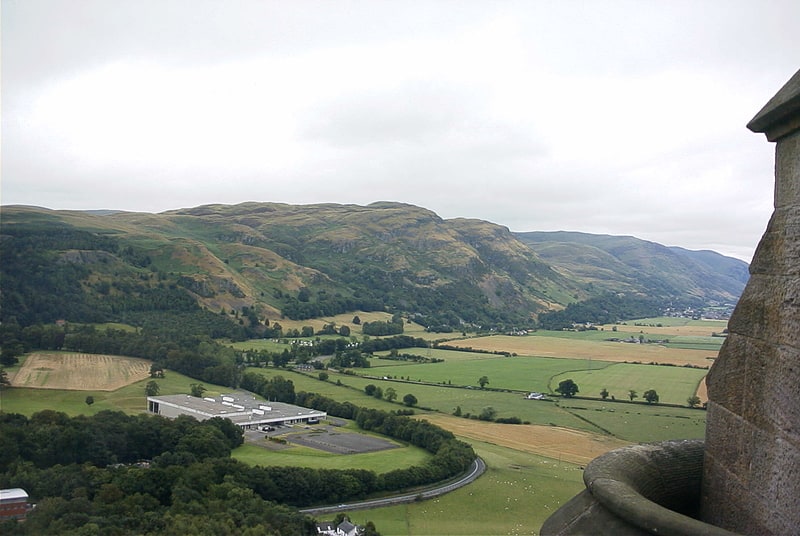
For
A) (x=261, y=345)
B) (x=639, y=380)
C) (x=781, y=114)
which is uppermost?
Result: (x=781, y=114)

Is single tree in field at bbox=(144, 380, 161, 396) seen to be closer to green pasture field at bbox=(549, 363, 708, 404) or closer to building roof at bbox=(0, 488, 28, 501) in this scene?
building roof at bbox=(0, 488, 28, 501)

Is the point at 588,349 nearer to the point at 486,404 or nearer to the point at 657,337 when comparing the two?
the point at 657,337

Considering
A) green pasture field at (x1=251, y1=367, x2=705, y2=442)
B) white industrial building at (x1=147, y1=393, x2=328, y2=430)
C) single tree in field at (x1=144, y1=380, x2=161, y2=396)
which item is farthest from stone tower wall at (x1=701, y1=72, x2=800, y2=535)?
single tree in field at (x1=144, y1=380, x2=161, y2=396)

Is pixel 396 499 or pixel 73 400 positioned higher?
pixel 73 400

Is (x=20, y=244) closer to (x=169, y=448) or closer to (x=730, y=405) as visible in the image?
(x=169, y=448)

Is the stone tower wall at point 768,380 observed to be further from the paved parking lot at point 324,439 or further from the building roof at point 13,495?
the paved parking lot at point 324,439

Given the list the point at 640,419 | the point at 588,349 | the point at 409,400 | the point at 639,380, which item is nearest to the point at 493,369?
the point at 639,380

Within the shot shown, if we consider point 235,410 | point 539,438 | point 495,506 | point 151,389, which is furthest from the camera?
point 151,389
